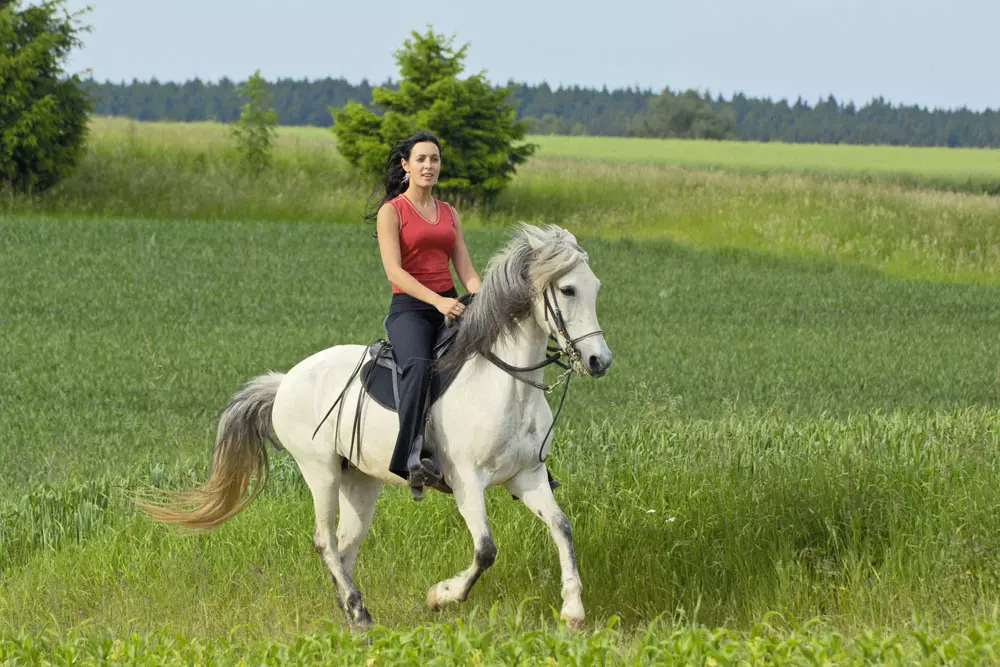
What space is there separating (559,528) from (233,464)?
8.27 ft

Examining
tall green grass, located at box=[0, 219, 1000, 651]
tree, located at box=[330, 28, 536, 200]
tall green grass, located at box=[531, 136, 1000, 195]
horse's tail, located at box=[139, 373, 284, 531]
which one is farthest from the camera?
tall green grass, located at box=[531, 136, 1000, 195]

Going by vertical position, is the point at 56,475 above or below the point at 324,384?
below

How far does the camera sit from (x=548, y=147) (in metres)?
84.8

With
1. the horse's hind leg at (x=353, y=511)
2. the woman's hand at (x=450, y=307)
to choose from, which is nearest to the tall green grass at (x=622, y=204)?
the horse's hind leg at (x=353, y=511)

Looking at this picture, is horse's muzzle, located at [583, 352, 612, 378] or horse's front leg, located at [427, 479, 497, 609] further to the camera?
horse's front leg, located at [427, 479, 497, 609]

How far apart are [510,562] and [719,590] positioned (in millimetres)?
1362

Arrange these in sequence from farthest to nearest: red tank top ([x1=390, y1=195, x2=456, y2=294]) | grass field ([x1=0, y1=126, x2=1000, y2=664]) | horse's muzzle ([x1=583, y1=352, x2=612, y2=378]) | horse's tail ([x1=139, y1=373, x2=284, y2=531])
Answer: horse's tail ([x1=139, y1=373, x2=284, y2=531]) → red tank top ([x1=390, y1=195, x2=456, y2=294]) → grass field ([x1=0, y1=126, x2=1000, y2=664]) → horse's muzzle ([x1=583, y1=352, x2=612, y2=378])

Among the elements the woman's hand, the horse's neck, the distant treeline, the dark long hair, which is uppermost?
the dark long hair

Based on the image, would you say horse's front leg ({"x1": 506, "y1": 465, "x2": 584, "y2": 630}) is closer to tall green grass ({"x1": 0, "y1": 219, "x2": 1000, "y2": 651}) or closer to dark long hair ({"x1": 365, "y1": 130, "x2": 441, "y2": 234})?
tall green grass ({"x1": 0, "y1": 219, "x2": 1000, "y2": 651})

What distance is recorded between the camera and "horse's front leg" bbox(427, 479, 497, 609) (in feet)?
Answer: 21.8

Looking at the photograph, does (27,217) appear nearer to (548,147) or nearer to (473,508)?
(473,508)

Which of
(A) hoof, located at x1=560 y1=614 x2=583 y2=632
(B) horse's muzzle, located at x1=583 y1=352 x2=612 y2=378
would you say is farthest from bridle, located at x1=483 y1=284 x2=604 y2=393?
(A) hoof, located at x1=560 y1=614 x2=583 y2=632

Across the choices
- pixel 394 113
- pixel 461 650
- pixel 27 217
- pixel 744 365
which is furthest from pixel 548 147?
pixel 461 650

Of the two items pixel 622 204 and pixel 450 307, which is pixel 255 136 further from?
pixel 450 307
